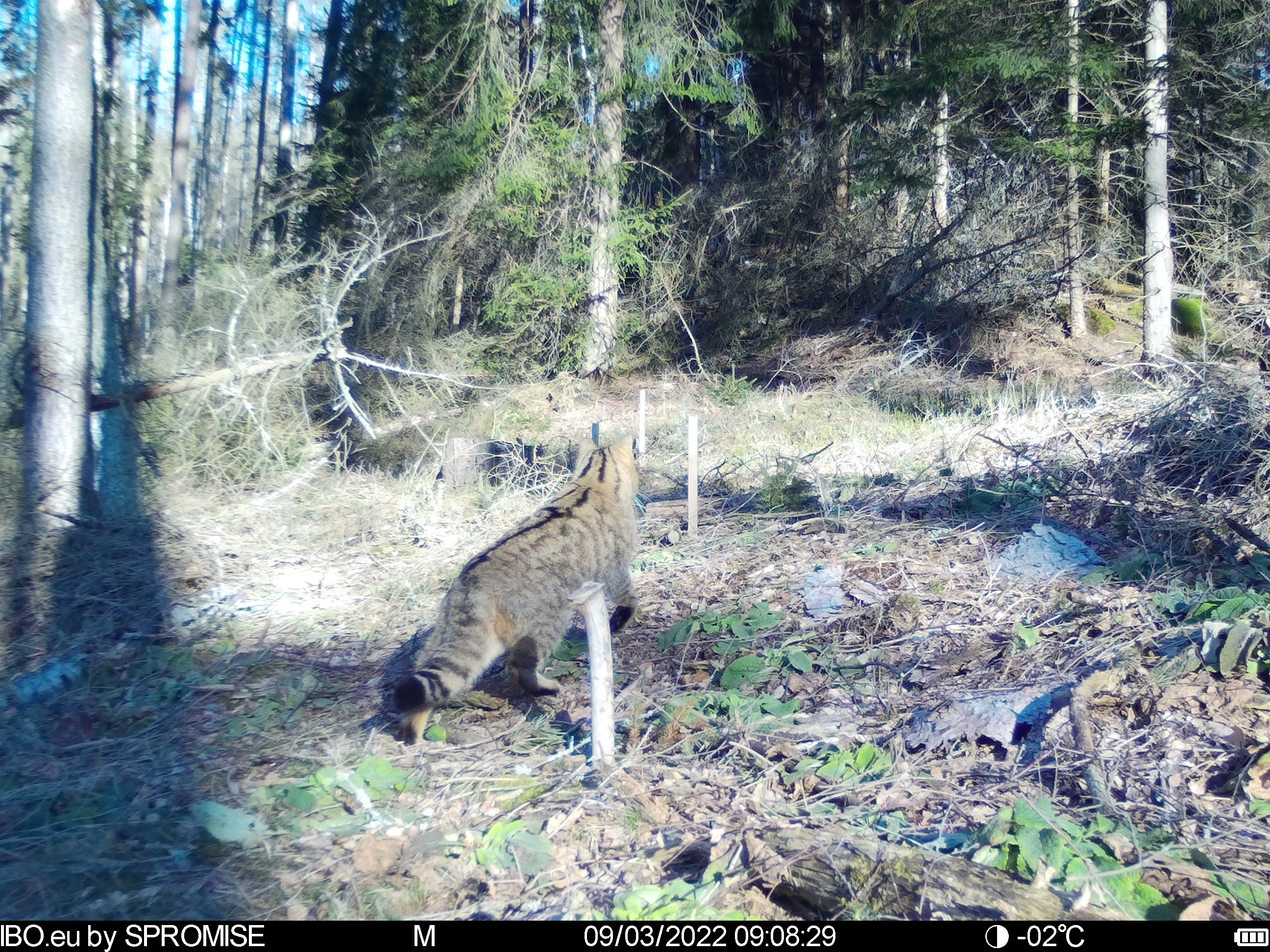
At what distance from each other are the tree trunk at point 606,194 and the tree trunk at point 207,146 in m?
8.67

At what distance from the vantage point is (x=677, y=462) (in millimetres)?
12281

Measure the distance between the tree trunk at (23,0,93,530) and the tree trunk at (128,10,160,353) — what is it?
14.3ft

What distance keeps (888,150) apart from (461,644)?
47.5 feet

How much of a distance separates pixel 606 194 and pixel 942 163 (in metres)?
6.61

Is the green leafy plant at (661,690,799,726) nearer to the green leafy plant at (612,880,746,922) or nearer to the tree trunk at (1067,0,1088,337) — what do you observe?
the green leafy plant at (612,880,746,922)

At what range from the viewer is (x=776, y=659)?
5598mm

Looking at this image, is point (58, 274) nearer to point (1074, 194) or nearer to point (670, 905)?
point (670, 905)

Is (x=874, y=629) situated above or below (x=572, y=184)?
below

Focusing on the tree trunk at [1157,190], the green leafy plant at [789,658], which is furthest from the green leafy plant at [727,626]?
the tree trunk at [1157,190]

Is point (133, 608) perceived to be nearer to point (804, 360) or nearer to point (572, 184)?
point (572, 184)

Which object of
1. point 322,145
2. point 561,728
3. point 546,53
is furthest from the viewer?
point 322,145

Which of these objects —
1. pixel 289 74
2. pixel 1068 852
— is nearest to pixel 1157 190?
pixel 1068 852

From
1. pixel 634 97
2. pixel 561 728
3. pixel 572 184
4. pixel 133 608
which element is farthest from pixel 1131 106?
pixel 133 608
